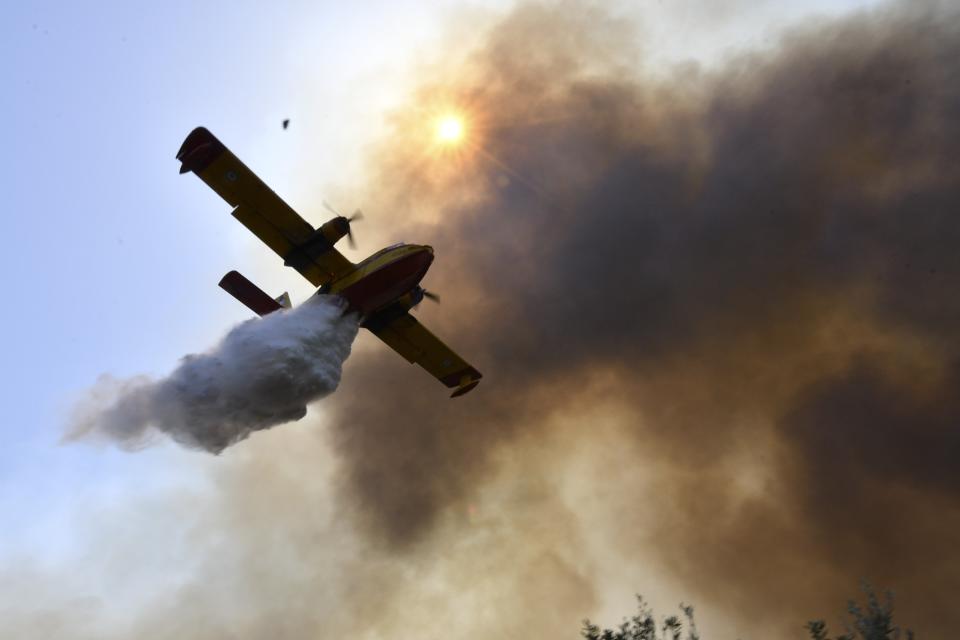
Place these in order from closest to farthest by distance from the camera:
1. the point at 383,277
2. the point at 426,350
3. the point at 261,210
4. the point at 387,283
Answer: the point at 261,210 < the point at 383,277 < the point at 387,283 < the point at 426,350

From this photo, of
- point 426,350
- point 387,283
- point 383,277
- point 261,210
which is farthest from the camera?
point 426,350

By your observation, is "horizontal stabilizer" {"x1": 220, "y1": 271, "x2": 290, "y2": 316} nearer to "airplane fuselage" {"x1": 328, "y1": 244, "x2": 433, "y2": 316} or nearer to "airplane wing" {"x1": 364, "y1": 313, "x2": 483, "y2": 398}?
"airplane fuselage" {"x1": 328, "y1": 244, "x2": 433, "y2": 316}

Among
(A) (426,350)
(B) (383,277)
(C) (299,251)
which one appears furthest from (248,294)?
(A) (426,350)

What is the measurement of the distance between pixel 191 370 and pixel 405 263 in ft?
26.9

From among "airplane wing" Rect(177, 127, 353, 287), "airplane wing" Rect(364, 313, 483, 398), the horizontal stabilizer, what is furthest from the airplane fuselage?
"airplane wing" Rect(364, 313, 483, 398)

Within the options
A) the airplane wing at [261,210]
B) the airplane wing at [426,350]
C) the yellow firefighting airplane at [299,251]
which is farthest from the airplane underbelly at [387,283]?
the airplane wing at [426,350]

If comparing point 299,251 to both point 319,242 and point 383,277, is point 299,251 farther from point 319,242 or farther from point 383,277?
point 383,277

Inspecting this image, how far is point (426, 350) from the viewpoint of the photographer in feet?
117

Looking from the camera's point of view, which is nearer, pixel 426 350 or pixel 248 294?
pixel 248 294

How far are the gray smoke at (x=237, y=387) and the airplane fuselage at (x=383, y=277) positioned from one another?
970 mm

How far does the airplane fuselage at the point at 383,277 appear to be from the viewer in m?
30.1

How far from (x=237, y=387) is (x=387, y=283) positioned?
20.4ft

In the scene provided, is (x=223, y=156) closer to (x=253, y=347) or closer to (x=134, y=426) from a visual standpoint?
(x=253, y=347)

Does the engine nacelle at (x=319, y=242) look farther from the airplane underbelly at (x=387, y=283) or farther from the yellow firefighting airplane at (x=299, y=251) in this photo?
the airplane underbelly at (x=387, y=283)
